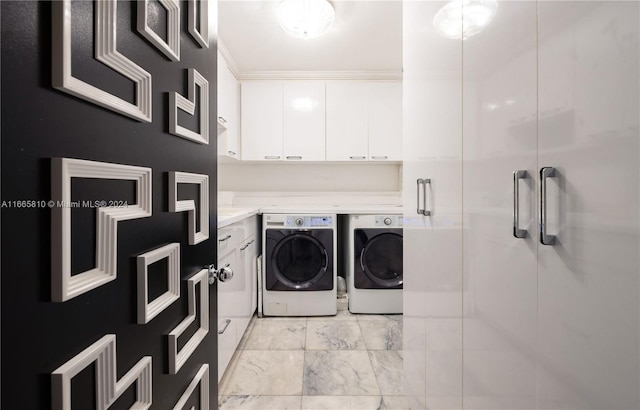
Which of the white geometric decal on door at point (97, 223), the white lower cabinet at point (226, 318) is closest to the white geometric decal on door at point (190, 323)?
the white geometric decal on door at point (97, 223)

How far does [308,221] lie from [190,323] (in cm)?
195

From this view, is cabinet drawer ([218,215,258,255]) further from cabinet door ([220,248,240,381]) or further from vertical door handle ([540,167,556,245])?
vertical door handle ([540,167,556,245])

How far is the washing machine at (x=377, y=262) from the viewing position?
2.74 meters

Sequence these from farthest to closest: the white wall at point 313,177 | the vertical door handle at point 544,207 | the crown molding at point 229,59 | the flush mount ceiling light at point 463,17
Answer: the white wall at point 313,177 → the crown molding at point 229,59 → the flush mount ceiling light at point 463,17 → the vertical door handle at point 544,207

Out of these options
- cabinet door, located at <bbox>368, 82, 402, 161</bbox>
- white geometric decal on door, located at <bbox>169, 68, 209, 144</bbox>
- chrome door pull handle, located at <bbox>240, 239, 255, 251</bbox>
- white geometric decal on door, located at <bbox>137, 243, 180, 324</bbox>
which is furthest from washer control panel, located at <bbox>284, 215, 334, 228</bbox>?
white geometric decal on door, located at <bbox>137, 243, 180, 324</bbox>

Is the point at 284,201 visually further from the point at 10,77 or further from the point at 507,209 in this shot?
the point at 10,77

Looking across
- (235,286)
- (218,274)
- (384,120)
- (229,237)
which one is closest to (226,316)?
(235,286)

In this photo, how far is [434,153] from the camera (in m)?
1.24

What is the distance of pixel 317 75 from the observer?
3.18 metres

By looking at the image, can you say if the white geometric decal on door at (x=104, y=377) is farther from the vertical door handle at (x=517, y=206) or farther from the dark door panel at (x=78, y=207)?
the vertical door handle at (x=517, y=206)

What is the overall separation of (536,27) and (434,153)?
0.58m

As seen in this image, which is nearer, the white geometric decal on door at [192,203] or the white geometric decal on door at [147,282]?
the white geometric decal on door at [147,282]

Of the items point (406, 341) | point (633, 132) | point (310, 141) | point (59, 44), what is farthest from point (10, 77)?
point (310, 141)

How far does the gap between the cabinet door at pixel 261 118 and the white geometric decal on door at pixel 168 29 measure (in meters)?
2.51
